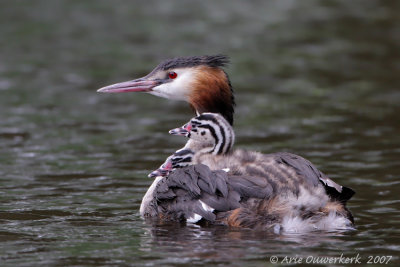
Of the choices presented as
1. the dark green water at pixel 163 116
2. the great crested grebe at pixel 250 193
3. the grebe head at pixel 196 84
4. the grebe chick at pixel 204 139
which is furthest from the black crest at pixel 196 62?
the dark green water at pixel 163 116

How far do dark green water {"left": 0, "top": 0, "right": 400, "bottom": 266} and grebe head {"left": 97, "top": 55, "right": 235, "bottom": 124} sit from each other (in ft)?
3.88

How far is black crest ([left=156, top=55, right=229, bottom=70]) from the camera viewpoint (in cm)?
910

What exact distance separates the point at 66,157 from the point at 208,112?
276 centimetres

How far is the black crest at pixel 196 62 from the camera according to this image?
9.10 m

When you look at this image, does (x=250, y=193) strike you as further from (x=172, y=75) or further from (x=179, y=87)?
(x=172, y=75)

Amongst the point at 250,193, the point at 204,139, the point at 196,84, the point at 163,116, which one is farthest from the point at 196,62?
the point at 163,116

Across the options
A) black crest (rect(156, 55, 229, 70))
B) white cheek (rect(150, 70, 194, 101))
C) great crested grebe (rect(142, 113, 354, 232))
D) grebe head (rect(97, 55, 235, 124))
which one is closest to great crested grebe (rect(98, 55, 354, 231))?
great crested grebe (rect(142, 113, 354, 232))

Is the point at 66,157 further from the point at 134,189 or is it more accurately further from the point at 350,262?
the point at 350,262

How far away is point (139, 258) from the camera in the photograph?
7.02 meters

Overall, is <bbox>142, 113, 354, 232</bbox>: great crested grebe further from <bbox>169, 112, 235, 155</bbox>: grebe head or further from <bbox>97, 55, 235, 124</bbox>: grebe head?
<bbox>97, 55, 235, 124</bbox>: grebe head

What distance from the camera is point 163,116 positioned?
13.4 meters

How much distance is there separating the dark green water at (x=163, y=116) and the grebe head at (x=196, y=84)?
118 cm

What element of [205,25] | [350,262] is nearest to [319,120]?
[350,262]

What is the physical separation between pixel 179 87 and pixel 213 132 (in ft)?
3.22
